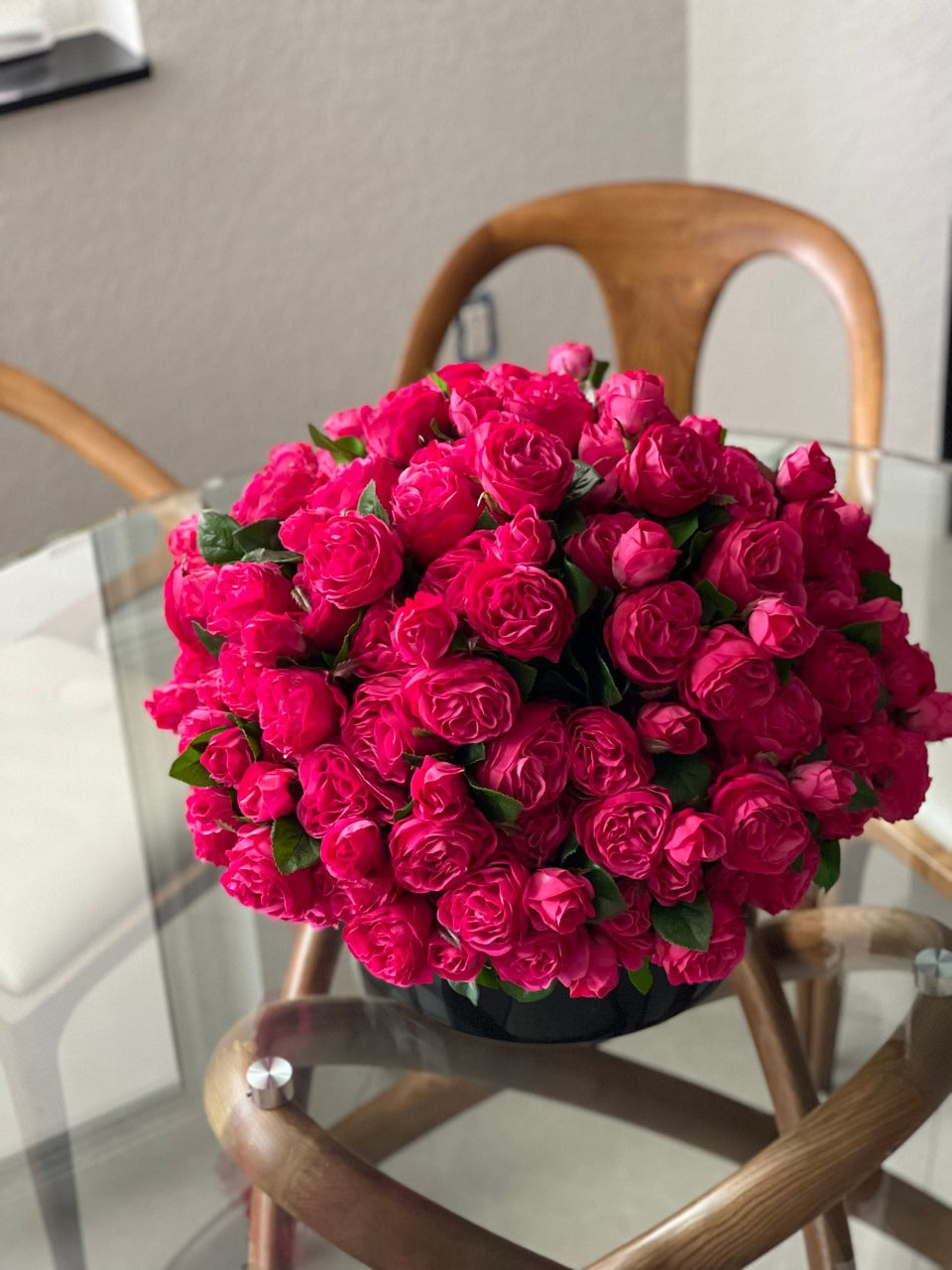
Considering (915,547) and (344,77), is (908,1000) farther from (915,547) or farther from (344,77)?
(344,77)

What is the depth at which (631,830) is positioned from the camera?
1.91 ft

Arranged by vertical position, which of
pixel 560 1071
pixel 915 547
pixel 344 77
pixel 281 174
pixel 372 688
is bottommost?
pixel 560 1071

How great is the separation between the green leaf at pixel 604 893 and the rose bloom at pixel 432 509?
0.16 meters

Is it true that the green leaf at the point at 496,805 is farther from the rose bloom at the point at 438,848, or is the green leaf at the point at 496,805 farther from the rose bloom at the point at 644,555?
the rose bloom at the point at 644,555

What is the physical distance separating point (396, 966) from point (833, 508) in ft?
1.00

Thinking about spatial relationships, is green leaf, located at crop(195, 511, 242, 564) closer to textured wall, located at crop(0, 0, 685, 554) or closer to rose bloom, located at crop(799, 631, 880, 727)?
rose bloom, located at crop(799, 631, 880, 727)

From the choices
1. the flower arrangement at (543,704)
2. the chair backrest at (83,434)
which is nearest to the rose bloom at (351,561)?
the flower arrangement at (543,704)

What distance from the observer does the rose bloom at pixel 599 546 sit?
62 cm

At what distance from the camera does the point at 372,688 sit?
0.60m

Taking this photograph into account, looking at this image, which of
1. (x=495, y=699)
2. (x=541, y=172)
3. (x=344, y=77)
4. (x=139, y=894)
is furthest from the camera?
(x=541, y=172)

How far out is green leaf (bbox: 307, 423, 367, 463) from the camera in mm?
720

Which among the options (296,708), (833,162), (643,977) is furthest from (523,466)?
(833,162)

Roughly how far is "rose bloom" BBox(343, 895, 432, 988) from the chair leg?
0.26m

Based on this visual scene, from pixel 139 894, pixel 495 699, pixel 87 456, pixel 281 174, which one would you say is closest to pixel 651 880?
pixel 495 699
